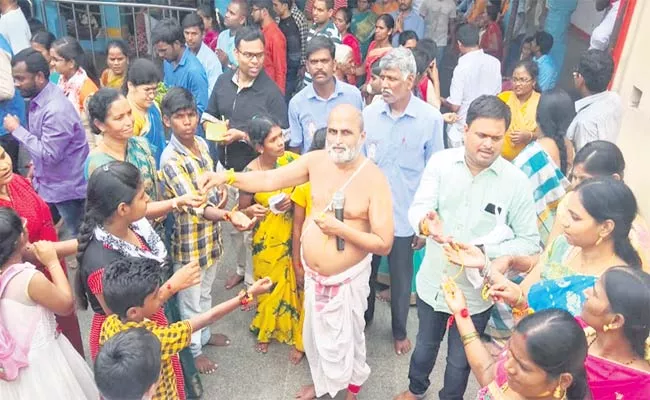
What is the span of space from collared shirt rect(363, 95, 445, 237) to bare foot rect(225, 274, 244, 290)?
158 centimetres

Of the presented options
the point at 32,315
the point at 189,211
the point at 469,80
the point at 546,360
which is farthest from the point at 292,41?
the point at 546,360

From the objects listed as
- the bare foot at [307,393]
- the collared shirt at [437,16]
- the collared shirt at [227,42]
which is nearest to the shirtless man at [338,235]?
the bare foot at [307,393]

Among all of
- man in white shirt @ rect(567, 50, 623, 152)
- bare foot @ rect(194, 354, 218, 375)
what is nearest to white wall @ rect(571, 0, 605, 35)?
man in white shirt @ rect(567, 50, 623, 152)

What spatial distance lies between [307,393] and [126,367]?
1737 mm

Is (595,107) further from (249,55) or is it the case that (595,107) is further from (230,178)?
(230,178)

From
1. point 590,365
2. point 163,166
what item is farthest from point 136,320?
point 590,365

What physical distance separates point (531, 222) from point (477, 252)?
0.46 metres

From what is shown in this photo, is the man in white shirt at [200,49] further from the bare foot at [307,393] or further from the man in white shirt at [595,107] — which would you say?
the man in white shirt at [595,107]

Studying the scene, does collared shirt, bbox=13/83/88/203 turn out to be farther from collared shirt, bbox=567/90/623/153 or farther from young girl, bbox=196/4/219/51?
collared shirt, bbox=567/90/623/153

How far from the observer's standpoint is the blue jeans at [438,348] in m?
3.06

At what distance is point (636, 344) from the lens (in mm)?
2062

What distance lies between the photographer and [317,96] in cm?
436

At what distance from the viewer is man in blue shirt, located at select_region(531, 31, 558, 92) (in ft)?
20.5

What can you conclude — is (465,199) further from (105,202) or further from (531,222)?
(105,202)
